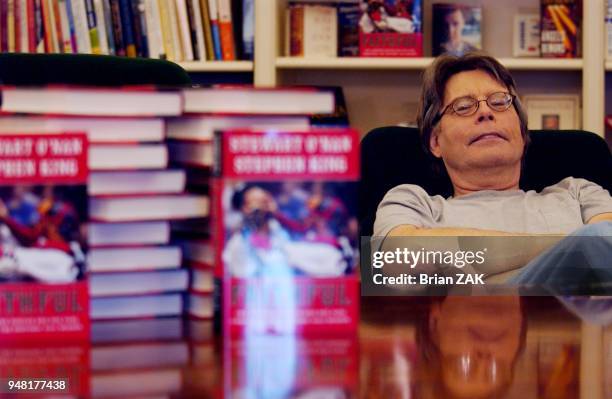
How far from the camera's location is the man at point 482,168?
1893 mm

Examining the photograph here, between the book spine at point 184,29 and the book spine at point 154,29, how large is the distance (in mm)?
66

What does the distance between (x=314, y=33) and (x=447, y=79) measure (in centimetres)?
101

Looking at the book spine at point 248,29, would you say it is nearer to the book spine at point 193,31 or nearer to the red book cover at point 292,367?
the book spine at point 193,31

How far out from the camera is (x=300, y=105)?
83 cm

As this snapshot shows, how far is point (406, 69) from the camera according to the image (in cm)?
299

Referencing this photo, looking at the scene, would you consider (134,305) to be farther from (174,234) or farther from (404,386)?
(404,386)

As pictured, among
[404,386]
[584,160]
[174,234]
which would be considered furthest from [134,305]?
[584,160]

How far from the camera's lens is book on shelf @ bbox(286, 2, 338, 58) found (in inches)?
114

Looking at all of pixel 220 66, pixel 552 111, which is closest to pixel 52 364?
pixel 220 66

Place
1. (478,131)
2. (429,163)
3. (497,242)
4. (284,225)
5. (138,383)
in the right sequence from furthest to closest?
(429,163) < (478,131) < (497,242) < (284,225) < (138,383)

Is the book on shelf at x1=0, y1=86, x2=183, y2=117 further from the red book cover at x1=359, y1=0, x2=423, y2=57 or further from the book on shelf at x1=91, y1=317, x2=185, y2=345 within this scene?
the red book cover at x1=359, y1=0, x2=423, y2=57

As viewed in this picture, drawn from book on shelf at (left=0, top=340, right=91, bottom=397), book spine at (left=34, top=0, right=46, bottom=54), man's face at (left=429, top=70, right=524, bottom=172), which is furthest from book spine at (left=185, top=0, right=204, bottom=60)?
book on shelf at (left=0, top=340, right=91, bottom=397)

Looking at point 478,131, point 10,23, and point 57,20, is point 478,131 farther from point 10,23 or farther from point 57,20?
point 10,23

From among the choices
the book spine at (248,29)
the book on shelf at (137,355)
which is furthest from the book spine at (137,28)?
the book on shelf at (137,355)
